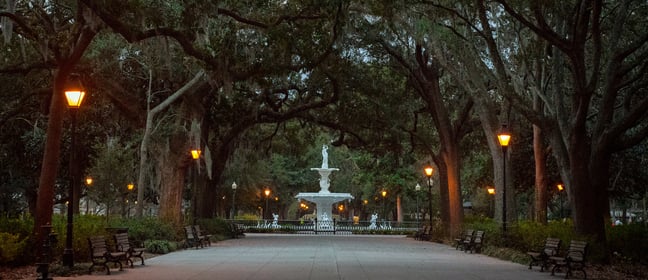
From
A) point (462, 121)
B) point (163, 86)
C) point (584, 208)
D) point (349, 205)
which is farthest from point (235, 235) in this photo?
point (349, 205)

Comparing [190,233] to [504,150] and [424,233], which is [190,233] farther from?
[424,233]

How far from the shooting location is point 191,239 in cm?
2444

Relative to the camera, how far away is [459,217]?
29.5 meters

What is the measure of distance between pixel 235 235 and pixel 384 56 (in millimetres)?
12904

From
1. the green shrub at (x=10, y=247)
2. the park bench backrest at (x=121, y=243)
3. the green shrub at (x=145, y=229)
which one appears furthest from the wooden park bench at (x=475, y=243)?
the green shrub at (x=10, y=247)

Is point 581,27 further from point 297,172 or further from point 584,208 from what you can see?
point 297,172

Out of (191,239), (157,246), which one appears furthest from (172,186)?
(157,246)

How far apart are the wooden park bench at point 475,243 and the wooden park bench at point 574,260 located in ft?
26.5

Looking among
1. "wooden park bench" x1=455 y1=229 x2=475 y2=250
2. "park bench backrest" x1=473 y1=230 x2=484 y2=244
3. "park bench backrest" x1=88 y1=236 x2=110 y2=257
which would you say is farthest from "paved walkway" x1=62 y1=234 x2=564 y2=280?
"wooden park bench" x1=455 y1=229 x2=475 y2=250

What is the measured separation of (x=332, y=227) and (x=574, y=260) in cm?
3245

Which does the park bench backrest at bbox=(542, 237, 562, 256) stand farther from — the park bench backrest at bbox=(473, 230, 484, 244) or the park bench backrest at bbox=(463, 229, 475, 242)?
the park bench backrest at bbox=(463, 229, 475, 242)

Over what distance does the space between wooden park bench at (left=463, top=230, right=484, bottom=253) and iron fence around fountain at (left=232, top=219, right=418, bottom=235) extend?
2048 cm

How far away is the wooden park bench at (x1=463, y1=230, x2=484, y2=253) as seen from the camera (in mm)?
23531

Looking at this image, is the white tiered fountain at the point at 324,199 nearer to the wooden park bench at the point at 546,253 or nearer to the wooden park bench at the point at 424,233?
the wooden park bench at the point at 424,233
